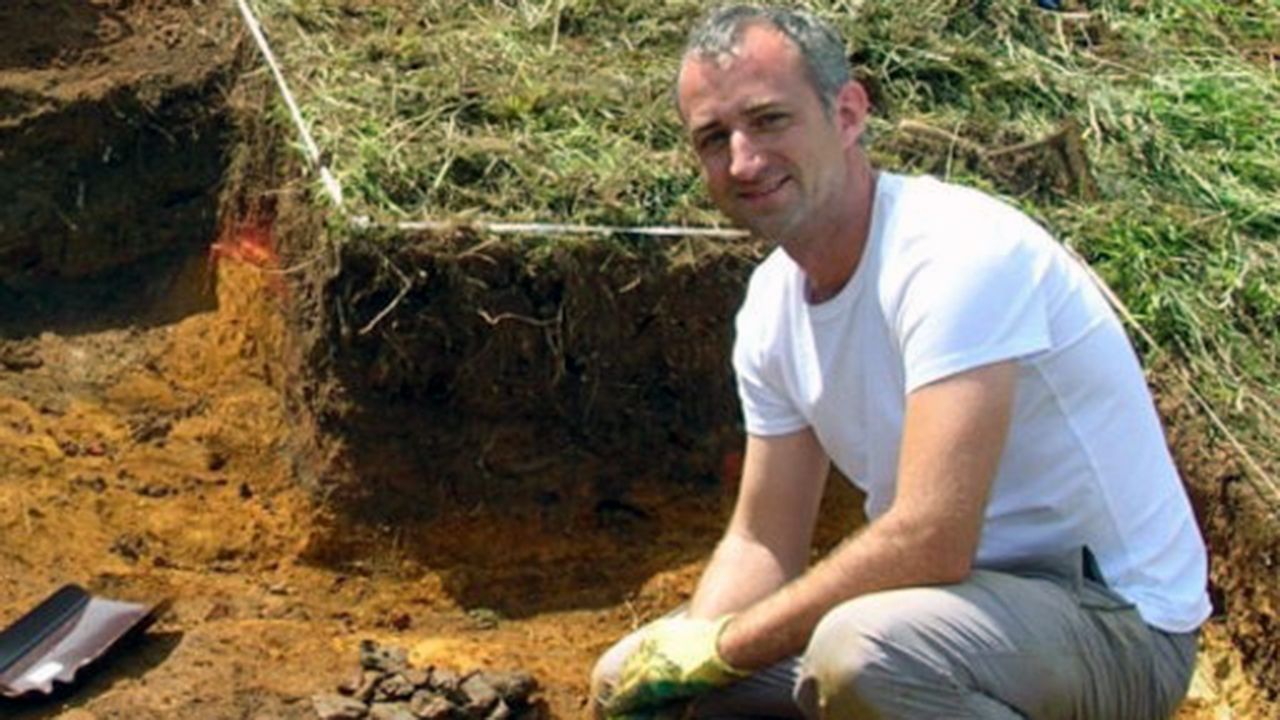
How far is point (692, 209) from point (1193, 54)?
7.62 feet

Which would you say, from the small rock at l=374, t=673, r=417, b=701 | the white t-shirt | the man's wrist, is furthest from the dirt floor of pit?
the white t-shirt

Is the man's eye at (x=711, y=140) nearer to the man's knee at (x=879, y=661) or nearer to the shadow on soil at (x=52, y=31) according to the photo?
the man's knee at (x=879, y=661)

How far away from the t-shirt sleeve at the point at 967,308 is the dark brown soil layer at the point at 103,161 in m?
3.93

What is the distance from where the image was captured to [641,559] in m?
5.68

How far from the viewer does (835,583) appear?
338cm

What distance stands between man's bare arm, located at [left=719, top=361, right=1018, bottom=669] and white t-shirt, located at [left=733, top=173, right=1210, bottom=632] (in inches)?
2.7

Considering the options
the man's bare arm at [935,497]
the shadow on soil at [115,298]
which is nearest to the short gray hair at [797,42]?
the man's bare arm at [935,497]

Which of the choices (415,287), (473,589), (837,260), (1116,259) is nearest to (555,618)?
(473,589)

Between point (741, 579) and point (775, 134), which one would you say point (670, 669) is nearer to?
point (741, 579)

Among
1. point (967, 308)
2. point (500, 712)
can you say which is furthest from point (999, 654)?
point (500, 712)

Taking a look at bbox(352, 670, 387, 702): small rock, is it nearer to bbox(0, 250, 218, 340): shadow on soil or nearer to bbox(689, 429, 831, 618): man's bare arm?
bbox(689, 429, 831, 618): man's bare arm

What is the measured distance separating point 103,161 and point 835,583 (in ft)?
13.2

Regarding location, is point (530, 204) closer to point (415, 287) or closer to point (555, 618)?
point (415, 287)

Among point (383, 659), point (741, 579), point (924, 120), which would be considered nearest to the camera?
point (741, 579)
